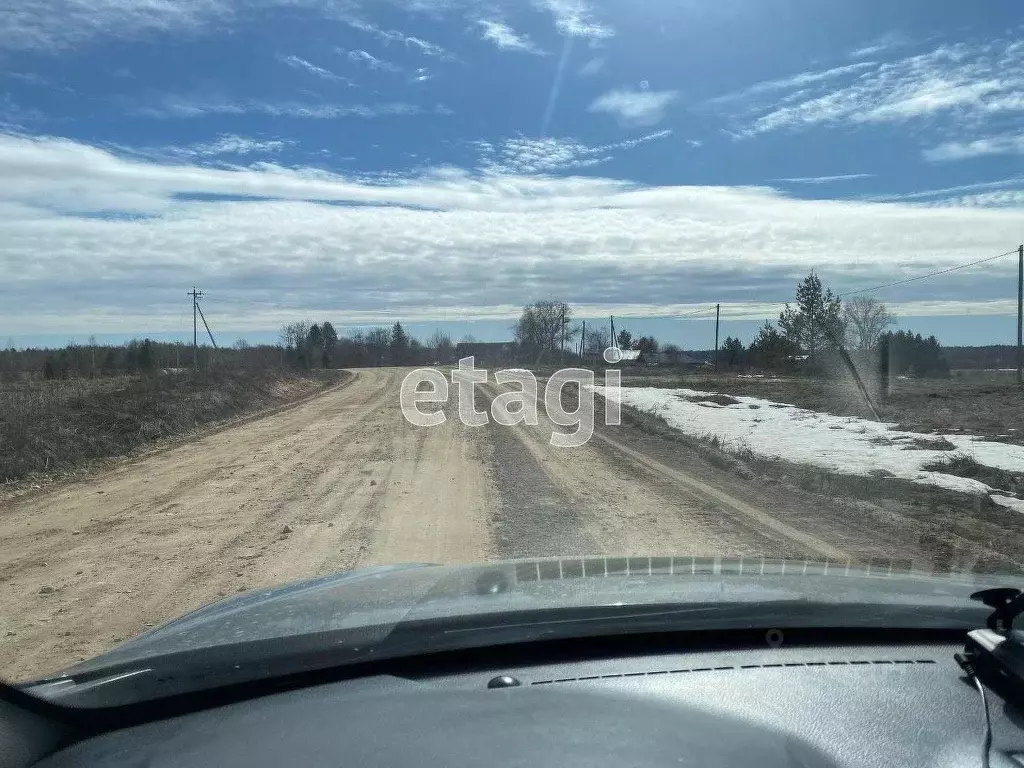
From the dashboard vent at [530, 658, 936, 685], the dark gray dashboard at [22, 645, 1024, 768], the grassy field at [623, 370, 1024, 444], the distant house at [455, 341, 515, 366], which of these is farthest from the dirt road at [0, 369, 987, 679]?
the distant house at [455, 341, 515, 366]

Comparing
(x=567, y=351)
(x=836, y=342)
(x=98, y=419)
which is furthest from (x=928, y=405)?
(x=567, y=351)

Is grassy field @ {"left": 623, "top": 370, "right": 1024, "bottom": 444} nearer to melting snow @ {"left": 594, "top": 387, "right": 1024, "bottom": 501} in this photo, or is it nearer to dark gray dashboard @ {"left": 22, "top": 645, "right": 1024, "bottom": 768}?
melting snow @ {"left": 594, "top": 387, "right": 1024, "bottom": 501}

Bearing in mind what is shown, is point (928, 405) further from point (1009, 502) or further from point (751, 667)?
point (751, 667)

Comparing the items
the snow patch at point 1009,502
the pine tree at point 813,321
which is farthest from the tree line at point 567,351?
the snow patch at point 1009,502

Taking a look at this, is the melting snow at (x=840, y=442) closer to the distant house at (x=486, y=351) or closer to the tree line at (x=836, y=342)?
the tree line at (x=836, y=342)

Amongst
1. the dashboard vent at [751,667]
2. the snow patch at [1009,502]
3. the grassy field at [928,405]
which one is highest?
the dashboard vent at [751,667]

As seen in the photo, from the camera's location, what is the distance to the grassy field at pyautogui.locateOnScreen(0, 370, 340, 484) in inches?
489

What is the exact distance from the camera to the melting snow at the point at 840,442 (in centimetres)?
1157

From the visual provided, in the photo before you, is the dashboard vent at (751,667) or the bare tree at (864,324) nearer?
the dashboard vent at (751,667)

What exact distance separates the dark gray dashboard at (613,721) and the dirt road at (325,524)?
292 cm

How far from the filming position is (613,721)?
196cm

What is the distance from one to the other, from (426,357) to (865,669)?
108 metres

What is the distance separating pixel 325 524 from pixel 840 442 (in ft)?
35.4

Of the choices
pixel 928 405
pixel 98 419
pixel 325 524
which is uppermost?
pixel 98 419
